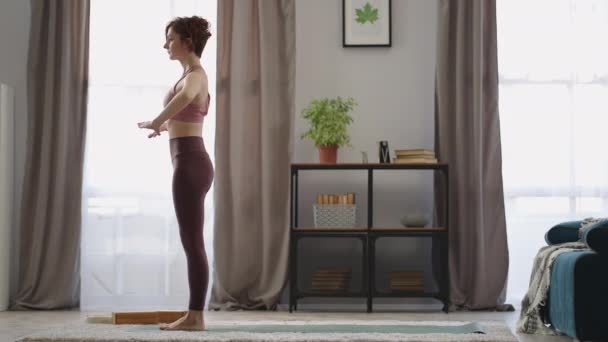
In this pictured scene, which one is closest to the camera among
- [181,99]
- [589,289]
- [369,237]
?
[181,99]

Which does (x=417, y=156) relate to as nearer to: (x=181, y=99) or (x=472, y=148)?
(x=472, y=148)

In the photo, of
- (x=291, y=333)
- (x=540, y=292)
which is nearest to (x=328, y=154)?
(x=540, y=292)

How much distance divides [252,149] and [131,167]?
783 mm

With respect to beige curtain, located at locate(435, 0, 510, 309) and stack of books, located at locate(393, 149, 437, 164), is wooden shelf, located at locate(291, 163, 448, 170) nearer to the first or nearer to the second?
stack of books, located at locate(393, 149, 437, 164)

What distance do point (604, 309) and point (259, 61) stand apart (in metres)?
2.67

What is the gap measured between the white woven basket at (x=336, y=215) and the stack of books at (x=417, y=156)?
0.41 metres

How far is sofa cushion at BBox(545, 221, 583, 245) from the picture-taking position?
12.9ft

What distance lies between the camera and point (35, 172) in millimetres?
5074

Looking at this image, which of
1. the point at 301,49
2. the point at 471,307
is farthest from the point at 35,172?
the point at 471,307

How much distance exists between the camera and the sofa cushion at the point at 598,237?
3.25 m

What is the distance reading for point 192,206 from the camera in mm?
3221

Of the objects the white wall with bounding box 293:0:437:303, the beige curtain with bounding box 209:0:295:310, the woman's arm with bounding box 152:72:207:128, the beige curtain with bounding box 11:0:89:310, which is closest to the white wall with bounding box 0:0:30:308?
the beige curtain with bounding box 11:0:89:310

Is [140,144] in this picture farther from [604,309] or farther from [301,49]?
[604,309]

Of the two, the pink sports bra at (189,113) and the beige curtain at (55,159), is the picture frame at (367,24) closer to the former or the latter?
the beige curtain at (55,159)
